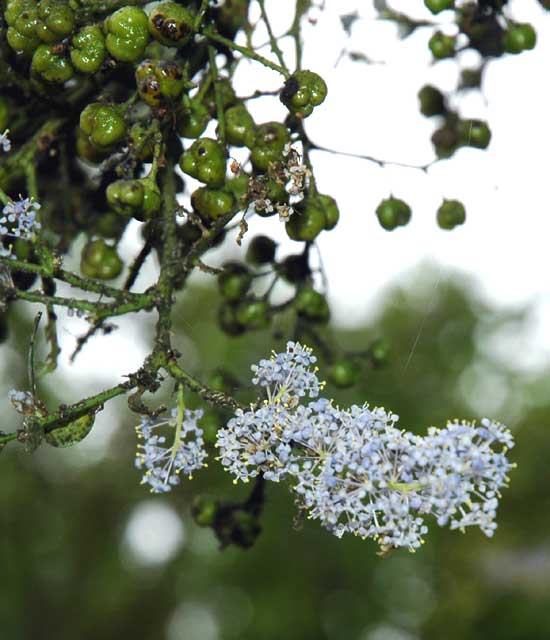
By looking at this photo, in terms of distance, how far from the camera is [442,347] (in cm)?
851

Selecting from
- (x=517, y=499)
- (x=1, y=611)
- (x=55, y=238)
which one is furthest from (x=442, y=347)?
(x=55, y=238)

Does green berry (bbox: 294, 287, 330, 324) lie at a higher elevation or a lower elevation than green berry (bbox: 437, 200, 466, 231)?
lower

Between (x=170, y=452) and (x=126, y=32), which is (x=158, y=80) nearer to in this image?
(x=126, y=32)

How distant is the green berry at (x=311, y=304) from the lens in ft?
4.83

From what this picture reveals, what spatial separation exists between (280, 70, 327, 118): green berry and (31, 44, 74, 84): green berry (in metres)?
0.29

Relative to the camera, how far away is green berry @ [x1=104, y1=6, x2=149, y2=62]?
103 centimetres

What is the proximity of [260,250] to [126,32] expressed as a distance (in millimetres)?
537

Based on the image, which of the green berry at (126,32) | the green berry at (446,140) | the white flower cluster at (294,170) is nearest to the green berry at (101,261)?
the green berry at (126,32)

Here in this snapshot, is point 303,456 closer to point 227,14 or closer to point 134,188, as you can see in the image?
point 134,188

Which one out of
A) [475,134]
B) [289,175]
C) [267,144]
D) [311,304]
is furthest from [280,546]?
[289,175]

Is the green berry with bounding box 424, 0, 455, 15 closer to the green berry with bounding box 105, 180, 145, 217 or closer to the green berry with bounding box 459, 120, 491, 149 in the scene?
the green berry with bounding box 459, 120, 491, 149

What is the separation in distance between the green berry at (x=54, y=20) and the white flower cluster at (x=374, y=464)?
0.50 m

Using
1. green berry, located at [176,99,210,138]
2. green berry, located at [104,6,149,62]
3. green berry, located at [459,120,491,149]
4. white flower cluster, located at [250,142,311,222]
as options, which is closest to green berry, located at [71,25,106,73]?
green berry, located at [104,6,149,62]

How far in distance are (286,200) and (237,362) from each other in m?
5.18
